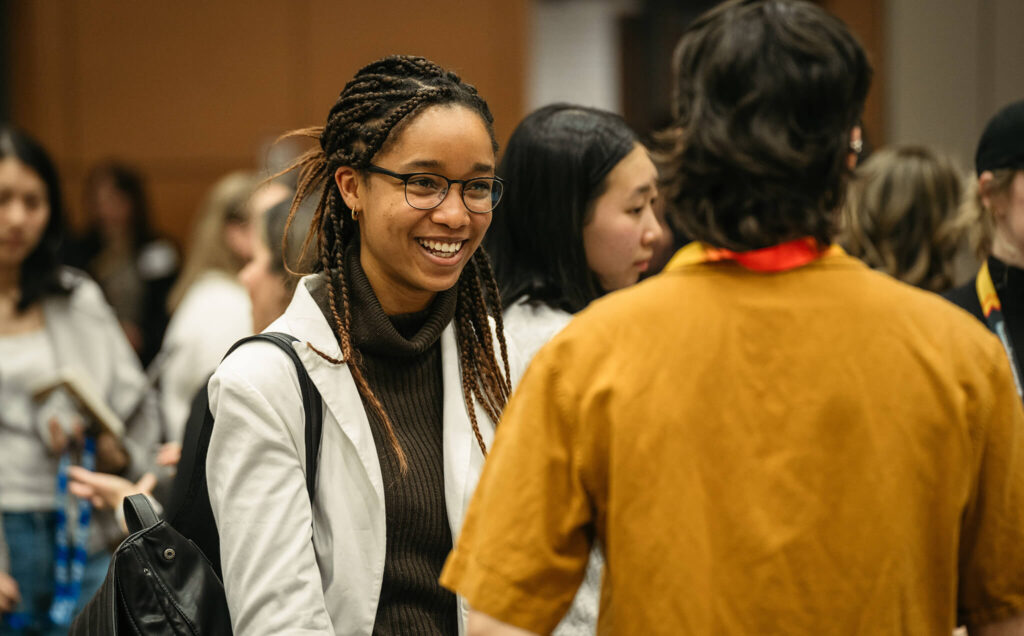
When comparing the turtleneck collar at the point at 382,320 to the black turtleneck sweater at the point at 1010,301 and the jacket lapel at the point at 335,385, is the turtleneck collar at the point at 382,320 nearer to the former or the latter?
the jacket lapel at the point at 335,385

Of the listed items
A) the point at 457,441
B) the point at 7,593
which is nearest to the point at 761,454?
the point at 457,441

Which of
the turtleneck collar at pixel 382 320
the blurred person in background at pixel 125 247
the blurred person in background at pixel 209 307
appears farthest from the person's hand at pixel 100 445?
the blurred person in background at pixel 125 247

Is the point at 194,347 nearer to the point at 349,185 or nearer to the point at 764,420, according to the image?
the point at 349,185

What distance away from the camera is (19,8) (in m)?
6.16

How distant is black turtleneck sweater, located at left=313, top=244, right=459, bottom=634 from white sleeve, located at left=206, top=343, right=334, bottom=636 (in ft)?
0.46

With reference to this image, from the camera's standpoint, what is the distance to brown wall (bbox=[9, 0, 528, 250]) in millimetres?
6207

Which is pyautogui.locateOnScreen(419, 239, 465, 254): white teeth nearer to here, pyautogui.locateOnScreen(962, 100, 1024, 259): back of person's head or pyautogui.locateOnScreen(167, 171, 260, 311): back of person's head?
pyautogui.locateOnScreen(962, 100, 1024, 259): back of person's head

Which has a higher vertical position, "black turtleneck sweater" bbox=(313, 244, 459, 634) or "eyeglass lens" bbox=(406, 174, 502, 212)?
"eyeglass lens" bbox=(406, 174, 502, 212)

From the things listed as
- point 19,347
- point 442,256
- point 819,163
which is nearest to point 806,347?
point 819,163

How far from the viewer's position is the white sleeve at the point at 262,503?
60.2 inches

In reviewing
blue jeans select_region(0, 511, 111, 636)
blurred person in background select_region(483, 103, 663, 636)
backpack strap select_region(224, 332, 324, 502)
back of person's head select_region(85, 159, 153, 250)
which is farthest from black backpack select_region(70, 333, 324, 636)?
back of person's head select_region(85, 159, 153, 250)

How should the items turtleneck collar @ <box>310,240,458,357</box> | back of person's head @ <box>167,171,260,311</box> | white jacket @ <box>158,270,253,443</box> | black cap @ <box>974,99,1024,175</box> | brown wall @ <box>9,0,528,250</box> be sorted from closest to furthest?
turtleneck collar @ <box>310,240,458,357</box> → black cap @ <box>974,99,1024,175</box> → white jacket @ <box>158,270,253,443</box> → back of person's head @ <box>167,171,260,311</box> → brown wall @ <box>9,0,528,250</box>

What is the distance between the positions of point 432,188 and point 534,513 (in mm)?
719

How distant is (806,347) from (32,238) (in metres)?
2.51
